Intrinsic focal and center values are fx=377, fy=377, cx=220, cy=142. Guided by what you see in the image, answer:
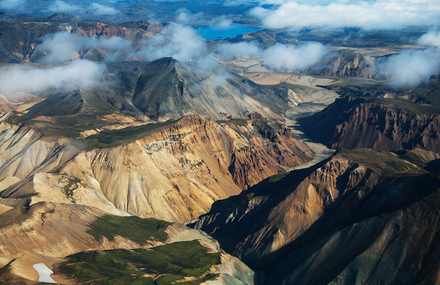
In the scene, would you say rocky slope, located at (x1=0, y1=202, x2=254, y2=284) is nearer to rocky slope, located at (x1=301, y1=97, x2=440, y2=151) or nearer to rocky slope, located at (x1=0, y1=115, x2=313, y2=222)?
rocky slope, located at (x1=0, y1=115, x2=313, y2=222)

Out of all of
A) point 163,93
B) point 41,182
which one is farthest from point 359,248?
point 163,93

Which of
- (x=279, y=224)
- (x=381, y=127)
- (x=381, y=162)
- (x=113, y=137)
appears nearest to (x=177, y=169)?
(x=113, y=137)

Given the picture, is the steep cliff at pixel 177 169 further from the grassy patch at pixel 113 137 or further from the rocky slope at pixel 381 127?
the rocky slope at pixel 381 127

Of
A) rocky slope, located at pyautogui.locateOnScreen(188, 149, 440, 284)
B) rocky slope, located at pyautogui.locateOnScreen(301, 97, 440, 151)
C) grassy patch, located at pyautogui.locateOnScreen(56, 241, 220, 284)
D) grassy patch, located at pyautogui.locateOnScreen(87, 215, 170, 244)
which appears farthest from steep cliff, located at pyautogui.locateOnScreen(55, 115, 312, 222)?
rocky slope, located at pyautogui.locateOnScreen(301, 97, 440, 151)

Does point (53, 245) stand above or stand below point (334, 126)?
above

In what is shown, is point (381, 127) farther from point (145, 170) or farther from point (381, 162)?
point (145, 170)

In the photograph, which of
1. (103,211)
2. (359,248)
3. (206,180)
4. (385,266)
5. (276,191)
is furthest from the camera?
(206,180)

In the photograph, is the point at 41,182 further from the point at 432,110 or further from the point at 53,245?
the point at 432,110
